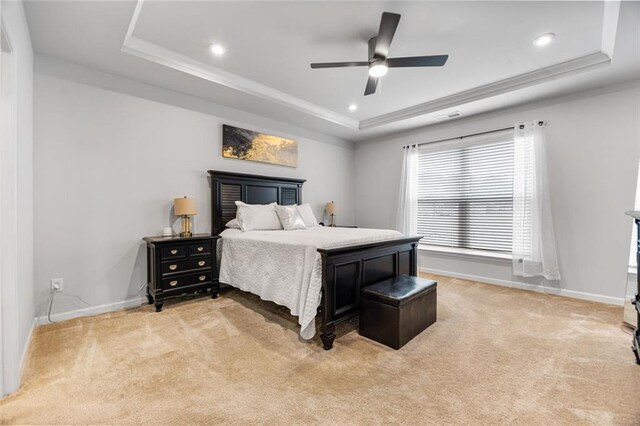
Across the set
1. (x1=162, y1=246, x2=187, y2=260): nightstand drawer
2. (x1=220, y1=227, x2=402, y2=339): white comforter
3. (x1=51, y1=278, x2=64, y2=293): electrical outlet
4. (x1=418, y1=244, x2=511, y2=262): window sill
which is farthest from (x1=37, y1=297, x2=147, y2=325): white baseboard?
(x1=418, y1=244, x2=511, y2=262): window sill

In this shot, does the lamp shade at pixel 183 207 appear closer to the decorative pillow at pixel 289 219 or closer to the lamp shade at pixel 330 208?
the decorative pillow at pixel 289 219

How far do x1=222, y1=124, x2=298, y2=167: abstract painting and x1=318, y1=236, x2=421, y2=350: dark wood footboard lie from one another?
8.31 feet

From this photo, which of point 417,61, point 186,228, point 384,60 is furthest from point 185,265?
point 417,61

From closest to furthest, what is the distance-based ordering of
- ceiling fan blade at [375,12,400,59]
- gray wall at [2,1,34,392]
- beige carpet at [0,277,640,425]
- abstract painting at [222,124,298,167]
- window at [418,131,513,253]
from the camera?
1. beige carpet at [0,277,640,425]
2. gray wall at [2,1,34,392]
3. ceiling fan blade at [375,12,400,59]
4. abstract painting at [222,124,298,167]
5. window at [418,131,513,253]

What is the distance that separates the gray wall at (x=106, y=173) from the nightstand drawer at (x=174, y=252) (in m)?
0.45

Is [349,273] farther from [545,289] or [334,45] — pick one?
[545,289]

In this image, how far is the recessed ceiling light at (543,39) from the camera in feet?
8.29

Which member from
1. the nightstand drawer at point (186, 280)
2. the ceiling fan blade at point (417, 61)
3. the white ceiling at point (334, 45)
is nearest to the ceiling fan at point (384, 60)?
the ceiling fan blade at point (417, 61)

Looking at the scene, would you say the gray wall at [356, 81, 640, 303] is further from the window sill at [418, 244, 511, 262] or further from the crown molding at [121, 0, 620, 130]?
the crown molding at [121, 0, 620, 130]

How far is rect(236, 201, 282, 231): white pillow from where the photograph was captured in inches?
141

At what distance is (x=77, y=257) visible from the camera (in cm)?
278

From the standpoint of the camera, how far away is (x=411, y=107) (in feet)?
14.3

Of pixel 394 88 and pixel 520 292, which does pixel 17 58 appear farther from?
pixel 520 292

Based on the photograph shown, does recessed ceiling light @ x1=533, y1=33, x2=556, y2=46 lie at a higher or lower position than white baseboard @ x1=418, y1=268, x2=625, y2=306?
higher
